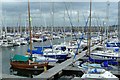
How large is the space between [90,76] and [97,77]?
0.55 m

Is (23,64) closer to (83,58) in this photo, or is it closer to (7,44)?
(83,58)

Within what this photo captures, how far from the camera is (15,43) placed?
67.1m

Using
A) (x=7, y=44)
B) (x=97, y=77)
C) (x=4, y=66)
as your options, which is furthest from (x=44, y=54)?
(x=7, y=44)

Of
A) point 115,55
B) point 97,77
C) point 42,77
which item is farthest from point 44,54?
point 97,77

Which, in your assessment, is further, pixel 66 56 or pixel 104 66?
pixel 66 56

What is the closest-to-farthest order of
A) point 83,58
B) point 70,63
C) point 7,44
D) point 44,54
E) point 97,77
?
point 97,77 < point 70,63 < point 83,58 < point 44,54 < point 7,44

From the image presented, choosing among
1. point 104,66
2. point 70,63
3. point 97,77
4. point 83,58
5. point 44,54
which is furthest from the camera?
point 44,54

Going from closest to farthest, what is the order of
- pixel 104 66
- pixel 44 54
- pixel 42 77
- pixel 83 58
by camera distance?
1. pixel 42 77
2. pixel 104 66
3. pixel 83 58
4. pixel 44 54

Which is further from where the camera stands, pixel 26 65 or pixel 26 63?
pixel 26 63

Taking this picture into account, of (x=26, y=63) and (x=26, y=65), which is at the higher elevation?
(x=26, y=63)

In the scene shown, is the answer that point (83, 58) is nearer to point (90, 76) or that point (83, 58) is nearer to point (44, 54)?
point (44, 54)

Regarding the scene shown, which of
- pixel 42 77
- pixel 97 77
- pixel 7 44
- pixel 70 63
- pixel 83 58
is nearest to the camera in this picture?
pixel 97 77

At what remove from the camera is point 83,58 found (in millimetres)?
33875

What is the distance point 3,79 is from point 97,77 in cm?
737
